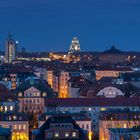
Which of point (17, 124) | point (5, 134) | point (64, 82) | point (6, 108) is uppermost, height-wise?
point (64, 82)

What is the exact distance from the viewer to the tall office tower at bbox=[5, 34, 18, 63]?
120m

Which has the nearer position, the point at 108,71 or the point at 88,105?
the point at 88,105

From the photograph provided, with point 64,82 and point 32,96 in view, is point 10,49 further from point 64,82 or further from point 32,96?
point 32,96

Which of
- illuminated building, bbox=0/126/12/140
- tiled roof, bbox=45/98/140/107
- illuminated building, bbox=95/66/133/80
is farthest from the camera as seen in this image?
illuminated building, bbox=95/66/133/80

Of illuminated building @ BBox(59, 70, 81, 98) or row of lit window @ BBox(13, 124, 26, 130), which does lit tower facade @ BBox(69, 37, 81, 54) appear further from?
row of lit window @ BBox(13, 124, 26, 130)

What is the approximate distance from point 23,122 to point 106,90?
49.1 ft

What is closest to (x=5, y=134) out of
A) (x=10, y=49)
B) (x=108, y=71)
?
(x=108, y=71)

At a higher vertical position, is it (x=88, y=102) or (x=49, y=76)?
(x=49, y=76)

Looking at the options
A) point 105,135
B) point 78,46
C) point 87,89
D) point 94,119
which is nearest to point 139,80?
point 87,89

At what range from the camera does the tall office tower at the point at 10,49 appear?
12041 cm

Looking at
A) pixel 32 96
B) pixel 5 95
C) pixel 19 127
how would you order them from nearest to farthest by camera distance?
pixel 19 127, pixel 5 95, pixel 32 96

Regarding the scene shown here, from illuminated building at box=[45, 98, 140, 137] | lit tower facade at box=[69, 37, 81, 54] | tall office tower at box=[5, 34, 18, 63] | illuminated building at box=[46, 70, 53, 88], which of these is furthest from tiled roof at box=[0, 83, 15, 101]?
lit tower facade at box=[69, 37, 81, 54]

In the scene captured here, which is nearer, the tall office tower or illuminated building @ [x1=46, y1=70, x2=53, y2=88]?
illuminated building @ [x1=46, y1=70, x2=53, y2=88]

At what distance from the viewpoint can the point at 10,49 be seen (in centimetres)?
12144
